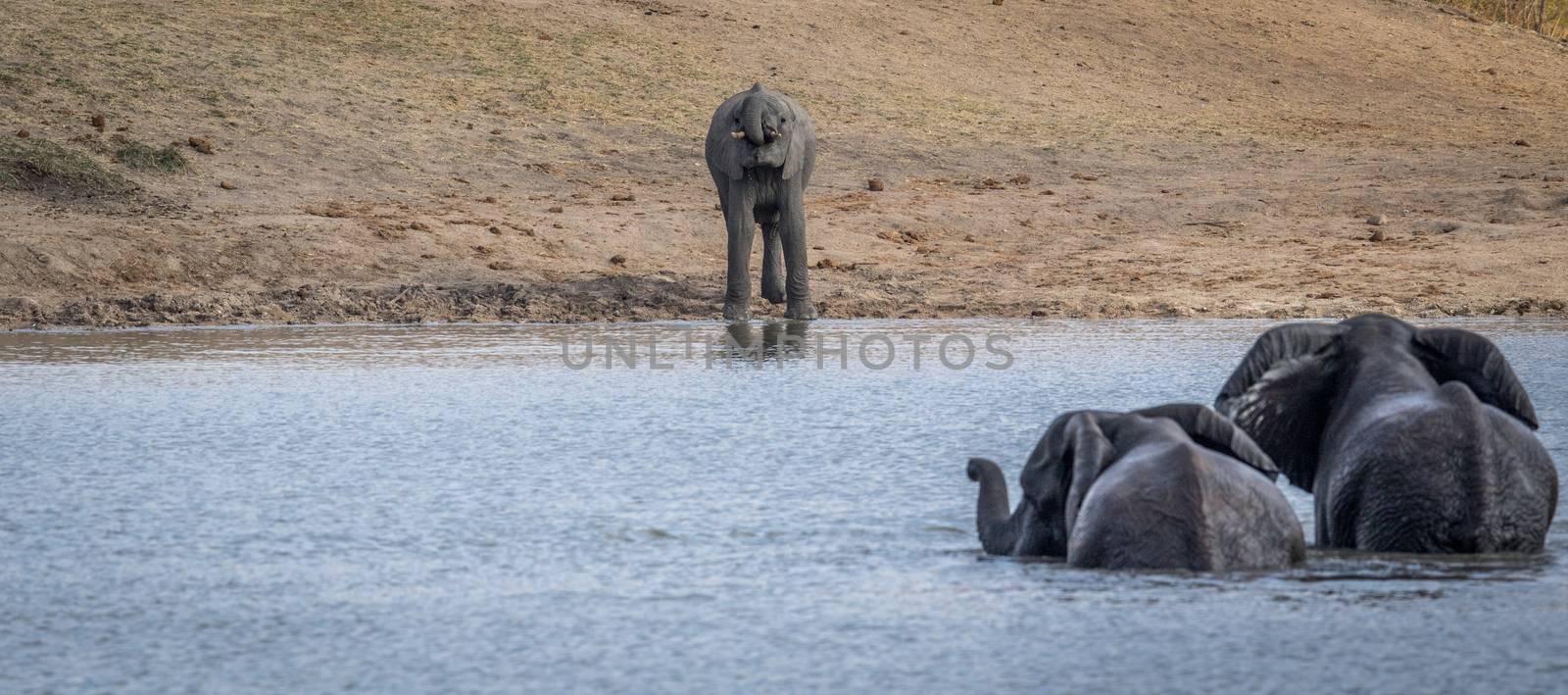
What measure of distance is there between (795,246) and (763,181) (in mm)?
504

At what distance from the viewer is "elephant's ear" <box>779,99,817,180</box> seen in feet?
44.4

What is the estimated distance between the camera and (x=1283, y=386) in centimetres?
547

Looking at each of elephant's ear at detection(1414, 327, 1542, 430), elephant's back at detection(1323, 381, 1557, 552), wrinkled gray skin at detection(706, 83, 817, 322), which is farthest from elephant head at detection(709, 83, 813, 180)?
elephant's back at detection(1323, 381, 1557, 552)

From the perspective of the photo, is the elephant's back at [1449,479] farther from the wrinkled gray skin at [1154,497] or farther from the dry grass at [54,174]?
the dry grass at [54,174]

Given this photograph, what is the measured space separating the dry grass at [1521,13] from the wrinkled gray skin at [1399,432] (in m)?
32.1

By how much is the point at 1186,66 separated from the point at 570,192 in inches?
509

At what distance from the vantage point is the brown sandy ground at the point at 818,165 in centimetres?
1432

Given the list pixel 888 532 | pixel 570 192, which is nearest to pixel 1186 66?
pixel 570 192

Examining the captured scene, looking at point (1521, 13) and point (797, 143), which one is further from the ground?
point (1521, 13)

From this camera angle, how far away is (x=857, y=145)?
2088 cm

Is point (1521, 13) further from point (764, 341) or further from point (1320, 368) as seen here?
point (1320, 368)

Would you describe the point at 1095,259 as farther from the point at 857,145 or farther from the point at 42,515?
the point at 42,515

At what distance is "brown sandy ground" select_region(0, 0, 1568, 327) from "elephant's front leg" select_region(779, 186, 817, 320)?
1.40ft

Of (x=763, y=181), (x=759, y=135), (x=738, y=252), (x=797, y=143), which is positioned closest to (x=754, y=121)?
(x=759, y=135)
